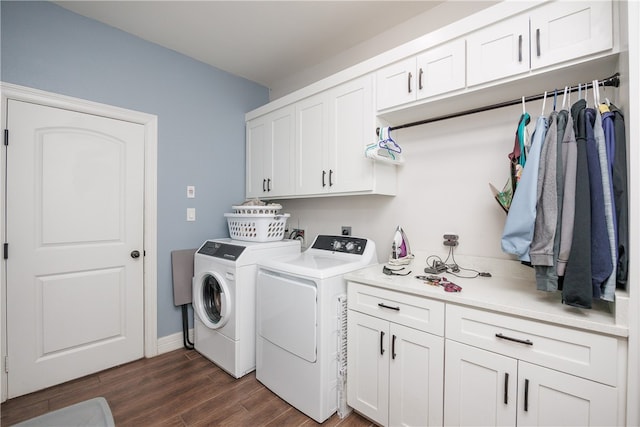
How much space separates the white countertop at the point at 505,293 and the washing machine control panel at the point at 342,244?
0.70 feet

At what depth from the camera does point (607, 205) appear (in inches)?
41.8

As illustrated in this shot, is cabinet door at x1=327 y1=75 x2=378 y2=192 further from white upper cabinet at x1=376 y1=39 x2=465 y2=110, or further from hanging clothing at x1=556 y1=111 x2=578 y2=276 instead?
hanging clothing at x1=556 y1=111 x2=578 y2=276

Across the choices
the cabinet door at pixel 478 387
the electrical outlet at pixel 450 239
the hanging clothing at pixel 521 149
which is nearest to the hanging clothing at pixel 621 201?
the hanging clothing at pixel 521 149

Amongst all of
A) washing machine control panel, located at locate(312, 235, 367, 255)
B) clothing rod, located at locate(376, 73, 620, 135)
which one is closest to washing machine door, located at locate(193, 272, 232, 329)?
washing machine control panel, located at locate(312, 235, 367, 255)

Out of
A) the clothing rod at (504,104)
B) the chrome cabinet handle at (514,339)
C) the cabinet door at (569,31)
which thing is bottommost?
the chrome cabinet handle at (514,339)

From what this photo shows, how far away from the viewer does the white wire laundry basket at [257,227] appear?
247cm

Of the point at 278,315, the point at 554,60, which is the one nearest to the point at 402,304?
the point at 278,315

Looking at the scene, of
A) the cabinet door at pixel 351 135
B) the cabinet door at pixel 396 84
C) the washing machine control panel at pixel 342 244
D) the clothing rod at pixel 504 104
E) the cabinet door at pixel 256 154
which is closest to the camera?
the clothing rod at pixel 504 104

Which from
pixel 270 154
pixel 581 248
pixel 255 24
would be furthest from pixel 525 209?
pixel 255 24

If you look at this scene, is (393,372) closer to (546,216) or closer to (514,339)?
(514,339)

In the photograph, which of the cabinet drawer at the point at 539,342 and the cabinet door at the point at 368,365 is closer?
the cabinet drawer at the point at 539,342

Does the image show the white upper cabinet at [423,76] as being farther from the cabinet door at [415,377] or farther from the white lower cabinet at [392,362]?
the cabinet door at [415,377]

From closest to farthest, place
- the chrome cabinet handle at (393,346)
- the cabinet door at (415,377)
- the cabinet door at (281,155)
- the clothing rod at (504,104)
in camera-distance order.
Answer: the clothing rod at (504,104)
the cabinet door at (415,377)
the chrome cabinet handle at (393,346)
the cabinet door at (281,155)

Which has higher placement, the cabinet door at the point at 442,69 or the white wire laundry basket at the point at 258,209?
the cabinet door at the point at 442,69
